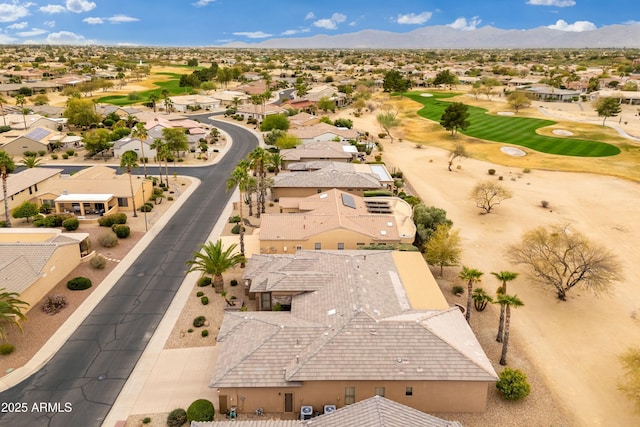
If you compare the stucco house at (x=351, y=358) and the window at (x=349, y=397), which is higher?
the stucco house at (x=351, y=358)

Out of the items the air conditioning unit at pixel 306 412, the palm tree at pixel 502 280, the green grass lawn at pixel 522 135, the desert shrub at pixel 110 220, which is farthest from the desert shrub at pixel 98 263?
the green grass lawn at pixel 522 135

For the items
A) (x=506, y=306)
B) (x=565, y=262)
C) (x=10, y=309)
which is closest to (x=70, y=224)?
(x=10, y=309)

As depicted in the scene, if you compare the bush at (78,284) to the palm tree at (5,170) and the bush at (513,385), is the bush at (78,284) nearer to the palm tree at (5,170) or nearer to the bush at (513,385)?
the palm tree at (5,170)

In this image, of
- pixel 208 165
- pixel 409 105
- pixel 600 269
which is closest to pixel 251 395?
pixel 600 269

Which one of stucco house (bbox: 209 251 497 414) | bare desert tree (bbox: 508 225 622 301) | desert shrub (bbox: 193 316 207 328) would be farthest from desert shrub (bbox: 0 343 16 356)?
bare desert tree (bbox: 508 225 622 301)

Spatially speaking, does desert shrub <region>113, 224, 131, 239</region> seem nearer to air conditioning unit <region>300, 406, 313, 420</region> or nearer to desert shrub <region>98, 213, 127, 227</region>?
desert shrub <region>98, 213, 127, 227</region>

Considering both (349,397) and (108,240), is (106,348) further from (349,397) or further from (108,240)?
(349,397)

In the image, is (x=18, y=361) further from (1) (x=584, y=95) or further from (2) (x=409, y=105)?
(1) (x=584, y=95)
